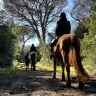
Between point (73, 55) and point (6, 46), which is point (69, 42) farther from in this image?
point (6, 46)

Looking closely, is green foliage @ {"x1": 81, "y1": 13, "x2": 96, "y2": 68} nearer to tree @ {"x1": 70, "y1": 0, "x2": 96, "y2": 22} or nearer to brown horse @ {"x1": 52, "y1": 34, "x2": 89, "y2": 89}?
brown horse @ {"x1": 52, "y1": 34, "x2": 89, "y2": 89}

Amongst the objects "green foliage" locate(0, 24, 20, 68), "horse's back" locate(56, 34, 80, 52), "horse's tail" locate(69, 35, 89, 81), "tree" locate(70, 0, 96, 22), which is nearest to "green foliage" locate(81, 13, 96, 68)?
"horse's back" locate(56, 34, 80, 52)

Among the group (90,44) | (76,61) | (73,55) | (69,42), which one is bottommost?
(76,61)

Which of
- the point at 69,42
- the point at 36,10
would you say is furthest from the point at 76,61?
the point at 36,10

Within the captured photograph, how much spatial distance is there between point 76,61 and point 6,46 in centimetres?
1736

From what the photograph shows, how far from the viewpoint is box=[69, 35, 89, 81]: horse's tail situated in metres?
8.29

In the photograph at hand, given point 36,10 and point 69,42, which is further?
point 36,10

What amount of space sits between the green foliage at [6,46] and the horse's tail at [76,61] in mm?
16072

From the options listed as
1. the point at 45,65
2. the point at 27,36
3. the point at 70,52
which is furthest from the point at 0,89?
the point at 27,36

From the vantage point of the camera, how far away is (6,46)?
2508cm

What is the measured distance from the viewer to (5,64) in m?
24.9

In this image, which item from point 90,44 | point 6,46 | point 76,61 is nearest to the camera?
point 76,61

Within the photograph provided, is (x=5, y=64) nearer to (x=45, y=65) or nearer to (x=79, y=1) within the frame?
(x=45, y=65)

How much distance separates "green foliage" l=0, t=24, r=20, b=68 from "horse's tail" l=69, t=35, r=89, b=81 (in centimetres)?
1607
